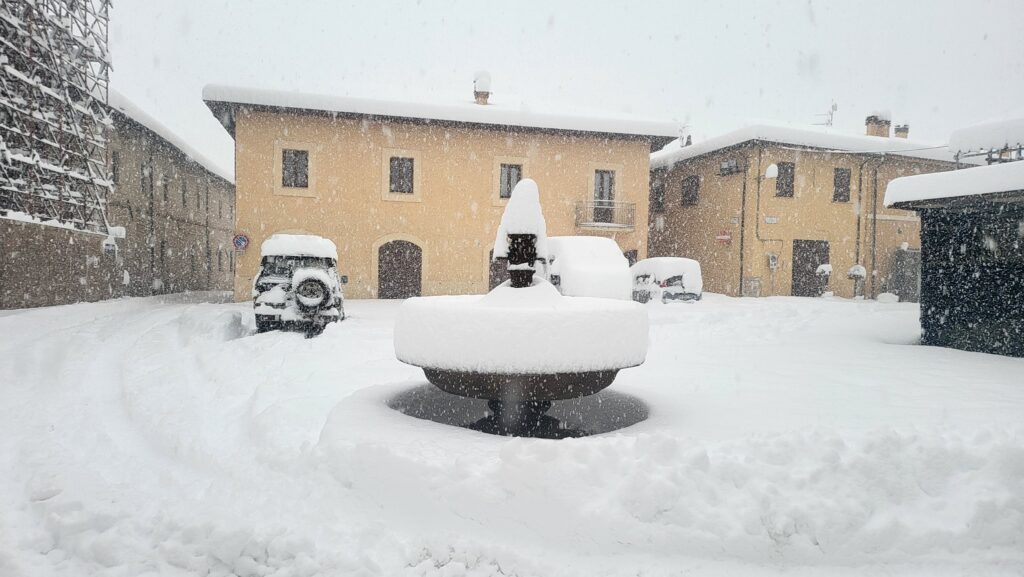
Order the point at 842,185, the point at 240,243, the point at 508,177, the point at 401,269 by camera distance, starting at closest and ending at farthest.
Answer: the point at 240,243 < the point at 401,269 < the point at 508,177 < the point at 842,185

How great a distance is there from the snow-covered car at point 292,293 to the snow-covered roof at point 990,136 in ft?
32.2

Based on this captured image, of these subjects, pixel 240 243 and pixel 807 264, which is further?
pixel 807 264

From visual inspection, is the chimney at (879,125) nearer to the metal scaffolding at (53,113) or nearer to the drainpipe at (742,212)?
the drainpipe at (742,212)

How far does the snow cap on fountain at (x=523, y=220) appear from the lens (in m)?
4.47

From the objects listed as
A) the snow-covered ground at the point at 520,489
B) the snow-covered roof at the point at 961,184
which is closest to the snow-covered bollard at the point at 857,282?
the snow-covered roof at the point at 961,184

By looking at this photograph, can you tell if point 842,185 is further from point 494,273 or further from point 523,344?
point 523,344

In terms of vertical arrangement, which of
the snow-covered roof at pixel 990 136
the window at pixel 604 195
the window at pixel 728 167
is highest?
the window at pixel 728 167

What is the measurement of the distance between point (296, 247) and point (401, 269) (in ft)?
27.2

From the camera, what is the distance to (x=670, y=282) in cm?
1603

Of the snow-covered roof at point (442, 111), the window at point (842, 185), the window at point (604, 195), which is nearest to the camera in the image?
the snow-covered roof at point (442, 111)

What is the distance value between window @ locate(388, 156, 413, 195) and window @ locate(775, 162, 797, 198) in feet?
43.5

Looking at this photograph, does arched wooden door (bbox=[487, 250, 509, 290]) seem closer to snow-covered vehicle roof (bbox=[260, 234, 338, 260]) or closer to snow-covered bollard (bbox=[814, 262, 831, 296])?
snow-covered vehicle roof (bbox=[260, 234, 338, 260])

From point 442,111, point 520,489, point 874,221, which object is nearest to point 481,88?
point 442,111

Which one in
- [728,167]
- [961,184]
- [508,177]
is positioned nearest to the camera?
[961,184]
